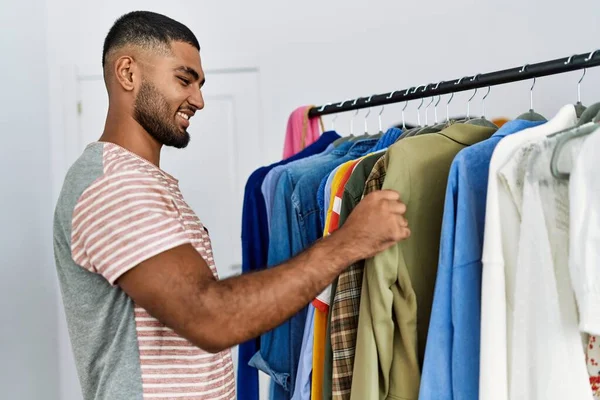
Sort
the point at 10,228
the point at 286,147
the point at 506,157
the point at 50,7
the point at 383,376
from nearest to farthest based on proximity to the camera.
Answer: the point at 506,157
the point at 383,376
the point at 286,147
the point at 10,228
the point at 50,7

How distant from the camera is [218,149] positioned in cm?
316

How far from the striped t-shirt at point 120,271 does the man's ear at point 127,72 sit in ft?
0.51

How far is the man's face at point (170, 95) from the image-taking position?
1356 millimetres

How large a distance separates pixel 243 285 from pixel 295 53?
2.35m

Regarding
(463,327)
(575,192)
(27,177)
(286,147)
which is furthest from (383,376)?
(27,177)

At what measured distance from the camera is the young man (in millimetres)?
1076

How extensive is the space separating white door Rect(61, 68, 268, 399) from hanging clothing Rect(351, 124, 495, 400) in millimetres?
1987

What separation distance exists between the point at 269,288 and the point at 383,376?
11.3 inches

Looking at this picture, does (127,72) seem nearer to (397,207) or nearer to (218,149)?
(397,207)

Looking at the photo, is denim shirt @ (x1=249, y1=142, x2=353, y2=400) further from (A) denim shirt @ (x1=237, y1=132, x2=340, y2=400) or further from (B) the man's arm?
(B) the man's arm

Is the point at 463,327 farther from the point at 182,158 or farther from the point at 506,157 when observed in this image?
the point at 182,158

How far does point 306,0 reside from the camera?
3307mm

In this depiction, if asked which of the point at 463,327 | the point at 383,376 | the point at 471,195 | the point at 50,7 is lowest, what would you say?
the point at 383,376

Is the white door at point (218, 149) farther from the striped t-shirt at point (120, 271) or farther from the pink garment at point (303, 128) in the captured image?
the striped t-shirt at point (120, 271)
